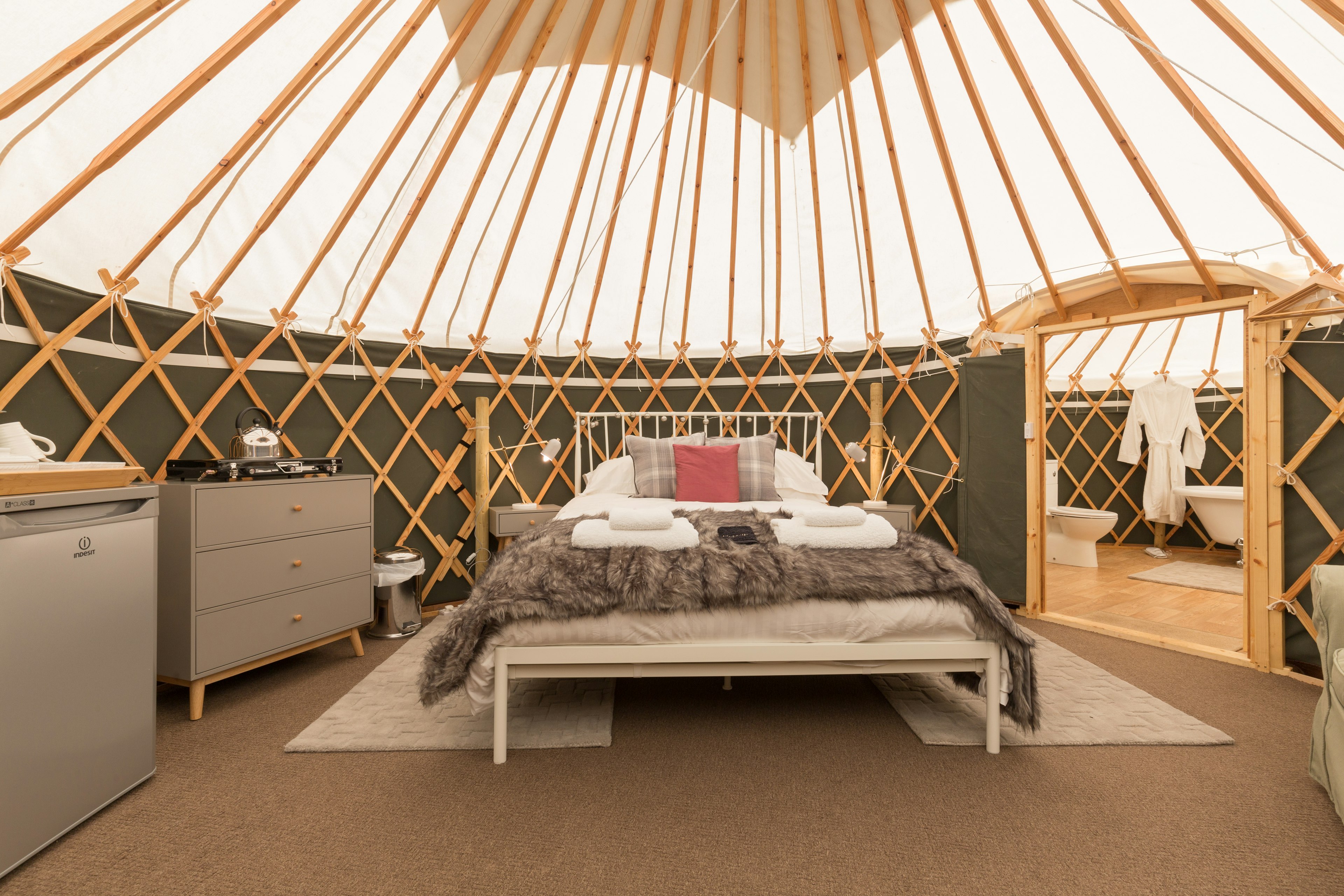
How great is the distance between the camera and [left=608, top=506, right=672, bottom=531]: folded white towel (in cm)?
223

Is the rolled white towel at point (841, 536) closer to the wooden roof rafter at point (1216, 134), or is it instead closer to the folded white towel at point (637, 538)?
the folded white towel at point (637, 538)

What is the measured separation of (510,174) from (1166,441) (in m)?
5.24

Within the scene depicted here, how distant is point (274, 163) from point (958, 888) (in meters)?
3.26

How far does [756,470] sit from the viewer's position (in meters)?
3.50

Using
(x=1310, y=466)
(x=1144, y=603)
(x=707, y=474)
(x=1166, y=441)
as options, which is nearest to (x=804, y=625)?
(x=707, y=474)

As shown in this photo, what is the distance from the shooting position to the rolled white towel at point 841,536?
2236mm

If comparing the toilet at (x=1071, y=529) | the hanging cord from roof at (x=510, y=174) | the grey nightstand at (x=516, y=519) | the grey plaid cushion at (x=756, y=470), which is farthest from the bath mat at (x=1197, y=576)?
the hanging cord from roof at (x=510, y=174)

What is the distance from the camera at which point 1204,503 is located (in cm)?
462

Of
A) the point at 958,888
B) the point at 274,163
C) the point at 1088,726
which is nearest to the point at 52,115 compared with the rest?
A: the point at 274,163

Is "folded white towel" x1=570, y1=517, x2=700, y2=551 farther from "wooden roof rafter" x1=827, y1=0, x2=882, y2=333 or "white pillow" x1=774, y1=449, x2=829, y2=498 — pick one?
"wooden roof rafter" x1=827, y1=0, x2=882, y2=333

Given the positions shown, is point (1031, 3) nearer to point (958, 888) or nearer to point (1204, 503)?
point (958, 888)

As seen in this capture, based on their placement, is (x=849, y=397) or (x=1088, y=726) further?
(x=849, y=397)

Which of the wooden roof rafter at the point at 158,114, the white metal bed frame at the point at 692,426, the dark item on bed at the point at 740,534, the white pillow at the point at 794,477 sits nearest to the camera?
the wooden roof rafter at the point at 158,114

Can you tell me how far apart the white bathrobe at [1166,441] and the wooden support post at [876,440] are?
268cm
